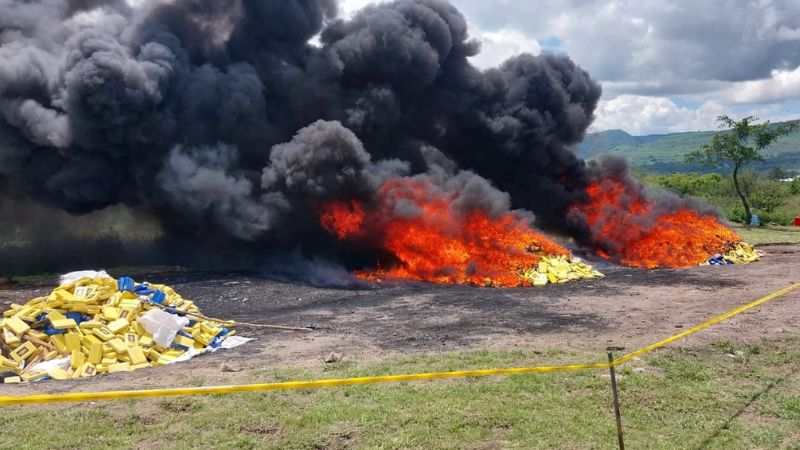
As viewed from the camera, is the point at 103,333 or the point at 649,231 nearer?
the point at 103,333

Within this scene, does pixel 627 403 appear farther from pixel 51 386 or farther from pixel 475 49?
pixel 475 49

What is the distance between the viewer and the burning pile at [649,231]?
85.5 feet

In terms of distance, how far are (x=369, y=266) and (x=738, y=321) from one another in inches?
612

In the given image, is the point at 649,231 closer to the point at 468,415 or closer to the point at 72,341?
the point at 468,415

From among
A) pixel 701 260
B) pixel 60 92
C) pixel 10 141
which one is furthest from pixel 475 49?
pixel 10 141

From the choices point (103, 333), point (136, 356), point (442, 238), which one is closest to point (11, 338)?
point (103, 333)

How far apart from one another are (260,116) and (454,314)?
15.7m

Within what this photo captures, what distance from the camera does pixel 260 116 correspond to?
2670 cm

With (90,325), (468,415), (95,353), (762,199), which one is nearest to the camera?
(468,415)

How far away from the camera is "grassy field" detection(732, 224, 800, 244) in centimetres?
3296

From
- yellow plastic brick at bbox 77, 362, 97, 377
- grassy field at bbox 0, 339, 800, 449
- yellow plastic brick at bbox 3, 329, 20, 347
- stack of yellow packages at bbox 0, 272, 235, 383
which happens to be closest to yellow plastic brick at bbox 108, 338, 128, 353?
stack of yellow packages at bbox 0, 272, 235, 383

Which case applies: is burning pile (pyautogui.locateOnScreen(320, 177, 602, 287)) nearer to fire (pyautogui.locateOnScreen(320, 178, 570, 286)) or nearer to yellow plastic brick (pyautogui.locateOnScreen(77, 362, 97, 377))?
fire (pyautogui.locateOnScreen(320, 178, 570, 286))

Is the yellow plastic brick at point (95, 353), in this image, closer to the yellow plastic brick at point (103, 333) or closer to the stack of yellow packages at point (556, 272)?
the yellow plastic brick at point (103, 333)

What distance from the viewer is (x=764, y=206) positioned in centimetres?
4553
